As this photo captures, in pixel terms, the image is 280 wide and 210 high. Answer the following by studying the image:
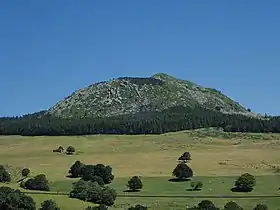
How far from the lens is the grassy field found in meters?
94.2

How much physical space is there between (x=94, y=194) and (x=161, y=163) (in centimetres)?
5481

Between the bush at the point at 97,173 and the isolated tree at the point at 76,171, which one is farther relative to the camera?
the isolated tree at the point at 76,171

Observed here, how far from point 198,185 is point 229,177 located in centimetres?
1378

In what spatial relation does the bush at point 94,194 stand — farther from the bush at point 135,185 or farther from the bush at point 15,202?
the bush at point 135,185

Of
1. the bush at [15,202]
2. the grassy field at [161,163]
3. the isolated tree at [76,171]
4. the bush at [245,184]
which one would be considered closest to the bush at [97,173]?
the isolated tree at [76,171]

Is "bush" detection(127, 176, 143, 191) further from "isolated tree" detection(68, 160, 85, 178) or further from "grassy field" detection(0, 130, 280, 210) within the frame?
"isolated tree" detection(68, 160, 85, 178)

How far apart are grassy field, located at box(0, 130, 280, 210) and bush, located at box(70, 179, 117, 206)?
5.45 feet

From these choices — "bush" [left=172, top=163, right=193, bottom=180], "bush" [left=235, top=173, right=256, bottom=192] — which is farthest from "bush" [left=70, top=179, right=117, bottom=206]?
"bush" [left=172, top=163, right=193, bottom=180]

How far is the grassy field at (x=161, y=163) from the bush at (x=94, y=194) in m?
1.66

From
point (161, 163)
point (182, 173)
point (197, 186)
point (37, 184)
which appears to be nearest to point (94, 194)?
point (37, 184)

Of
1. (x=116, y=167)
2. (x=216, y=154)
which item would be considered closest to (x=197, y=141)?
(x=216, y=154)

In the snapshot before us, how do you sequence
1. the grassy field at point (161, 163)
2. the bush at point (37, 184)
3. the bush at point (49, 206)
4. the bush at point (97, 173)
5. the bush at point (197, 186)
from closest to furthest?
the bush at point (49, 206) → the grassy field at point (161, 163) → the bush at point (37, 184) → the bush at point (197, 186) → the bush at point (97, 173)

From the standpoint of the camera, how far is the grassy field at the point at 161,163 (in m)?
94.2

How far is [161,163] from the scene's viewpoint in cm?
14425
